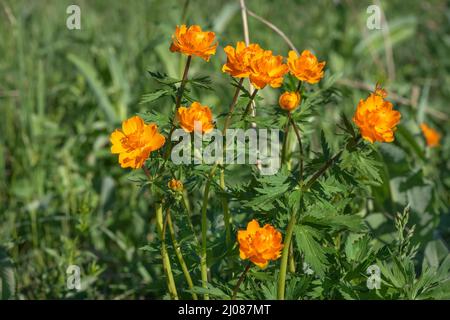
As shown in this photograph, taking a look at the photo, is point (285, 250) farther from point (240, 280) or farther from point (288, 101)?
point (288, 101)

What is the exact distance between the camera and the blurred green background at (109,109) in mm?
2359

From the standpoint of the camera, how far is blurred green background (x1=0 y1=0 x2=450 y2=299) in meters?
2.36

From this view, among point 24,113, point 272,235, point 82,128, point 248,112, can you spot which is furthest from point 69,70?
point 272,235

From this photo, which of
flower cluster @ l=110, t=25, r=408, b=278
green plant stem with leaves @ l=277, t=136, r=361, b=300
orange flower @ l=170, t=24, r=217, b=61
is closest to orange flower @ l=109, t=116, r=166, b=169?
flower cluster @ l=110, t=25, r=408, b=278

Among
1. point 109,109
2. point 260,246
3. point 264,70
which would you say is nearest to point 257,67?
point 264,70

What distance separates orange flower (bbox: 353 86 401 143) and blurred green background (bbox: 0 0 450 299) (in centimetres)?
42

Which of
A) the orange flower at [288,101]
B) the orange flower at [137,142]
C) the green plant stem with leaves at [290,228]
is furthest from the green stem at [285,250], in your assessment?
the orange flower at [137,142]

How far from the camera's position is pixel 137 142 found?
146 cm

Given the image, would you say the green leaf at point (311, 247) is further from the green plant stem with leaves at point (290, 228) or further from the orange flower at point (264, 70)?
the orange flower at point (264, 70)

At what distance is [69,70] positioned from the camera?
145 inches

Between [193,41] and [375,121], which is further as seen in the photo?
[193,41]

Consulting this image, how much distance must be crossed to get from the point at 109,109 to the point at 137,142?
1.74 m

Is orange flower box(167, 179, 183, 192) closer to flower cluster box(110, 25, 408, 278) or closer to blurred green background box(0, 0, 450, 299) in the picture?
flower cluster box(110, 25, 408, 278)

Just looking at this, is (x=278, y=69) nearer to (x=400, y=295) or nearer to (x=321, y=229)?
(x=321, y=229)
